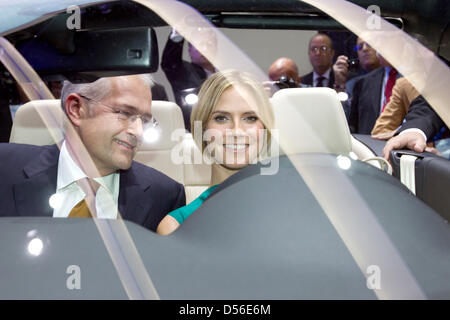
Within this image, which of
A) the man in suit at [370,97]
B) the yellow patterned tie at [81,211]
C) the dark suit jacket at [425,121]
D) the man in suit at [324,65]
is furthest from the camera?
the man in suit at [324,65]

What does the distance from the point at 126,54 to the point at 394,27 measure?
0.63 meters

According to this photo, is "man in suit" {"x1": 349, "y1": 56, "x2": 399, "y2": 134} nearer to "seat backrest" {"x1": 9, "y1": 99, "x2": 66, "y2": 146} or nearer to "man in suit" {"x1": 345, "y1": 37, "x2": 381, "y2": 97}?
"man in suit" {"x1": 345, "y1": 37, "x2": 381, "y2": 97}

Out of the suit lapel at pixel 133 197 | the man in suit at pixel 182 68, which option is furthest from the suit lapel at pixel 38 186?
the man in suit at pixel 182 68

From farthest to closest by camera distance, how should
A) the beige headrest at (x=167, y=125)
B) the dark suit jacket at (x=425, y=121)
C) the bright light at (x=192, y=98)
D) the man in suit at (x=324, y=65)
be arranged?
the man in suit at (x=324, y=65) < the beige headrest at (x=167, y=125) < the dark suit jacket at (x=425, y=121) < the bright light at (x=192, y=98)

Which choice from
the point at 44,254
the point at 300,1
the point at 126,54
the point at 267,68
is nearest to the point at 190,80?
the point at 267,68

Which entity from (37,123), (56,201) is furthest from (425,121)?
(37,123)

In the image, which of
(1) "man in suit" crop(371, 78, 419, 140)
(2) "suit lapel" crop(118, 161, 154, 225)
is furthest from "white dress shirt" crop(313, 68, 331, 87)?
(2) "suit lapel" crop(118, 161, 154, 225)

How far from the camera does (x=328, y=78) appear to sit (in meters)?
3.40

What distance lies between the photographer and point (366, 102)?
335 centimetres

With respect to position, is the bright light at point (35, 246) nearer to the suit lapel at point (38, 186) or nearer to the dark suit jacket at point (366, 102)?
the suit lapel at point (38, 186)

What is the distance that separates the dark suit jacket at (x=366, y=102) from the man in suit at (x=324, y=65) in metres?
0.13

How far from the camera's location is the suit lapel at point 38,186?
1.38 m

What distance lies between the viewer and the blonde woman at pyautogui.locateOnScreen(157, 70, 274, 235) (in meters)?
1.39
